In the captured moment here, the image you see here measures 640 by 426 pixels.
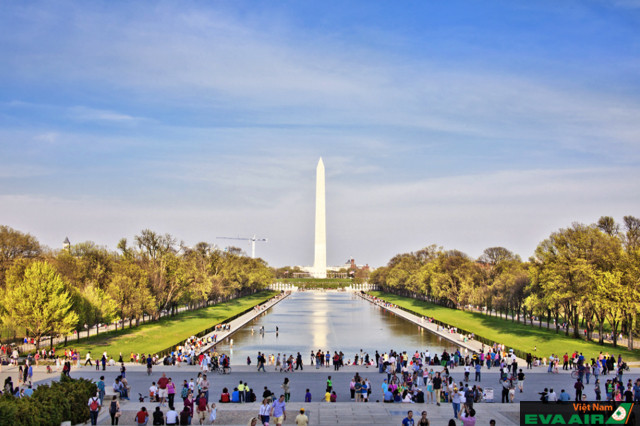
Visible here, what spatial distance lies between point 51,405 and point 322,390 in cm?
1331

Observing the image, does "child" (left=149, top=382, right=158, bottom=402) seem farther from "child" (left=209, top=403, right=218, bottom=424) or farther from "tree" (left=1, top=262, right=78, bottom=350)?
"tree" (left=1, top=262, right=78, bottom=350)

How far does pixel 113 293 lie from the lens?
61.0 m

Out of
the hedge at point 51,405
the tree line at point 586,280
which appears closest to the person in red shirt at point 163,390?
the hedge at point 51,405

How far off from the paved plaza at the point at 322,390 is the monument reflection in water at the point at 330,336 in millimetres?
8249

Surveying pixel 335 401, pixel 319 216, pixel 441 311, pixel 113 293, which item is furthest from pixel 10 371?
pixel 319 216

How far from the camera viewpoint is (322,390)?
29.4 metres

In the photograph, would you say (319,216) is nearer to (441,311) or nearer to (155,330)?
(441,311)

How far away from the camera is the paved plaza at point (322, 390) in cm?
2330

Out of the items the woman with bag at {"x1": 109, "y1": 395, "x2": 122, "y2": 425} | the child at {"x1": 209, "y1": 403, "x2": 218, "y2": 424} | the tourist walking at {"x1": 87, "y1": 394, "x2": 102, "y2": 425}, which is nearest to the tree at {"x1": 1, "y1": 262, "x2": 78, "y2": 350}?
the tourist walking at {"x1": 87, "y1": 394, "x2": 102, "y2": 425}

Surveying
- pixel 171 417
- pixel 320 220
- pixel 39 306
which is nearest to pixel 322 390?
pixel 171 417

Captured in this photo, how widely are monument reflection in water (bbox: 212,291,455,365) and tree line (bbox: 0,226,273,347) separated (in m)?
11.4

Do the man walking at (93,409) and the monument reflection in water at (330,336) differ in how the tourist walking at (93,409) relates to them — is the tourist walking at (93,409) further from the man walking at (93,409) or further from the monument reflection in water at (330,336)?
the monument reflection in water at (330,336)

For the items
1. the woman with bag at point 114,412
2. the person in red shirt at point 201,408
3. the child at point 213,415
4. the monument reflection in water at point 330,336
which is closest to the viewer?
the woman with bag at point 114,412

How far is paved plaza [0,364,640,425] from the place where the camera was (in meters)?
23.3
